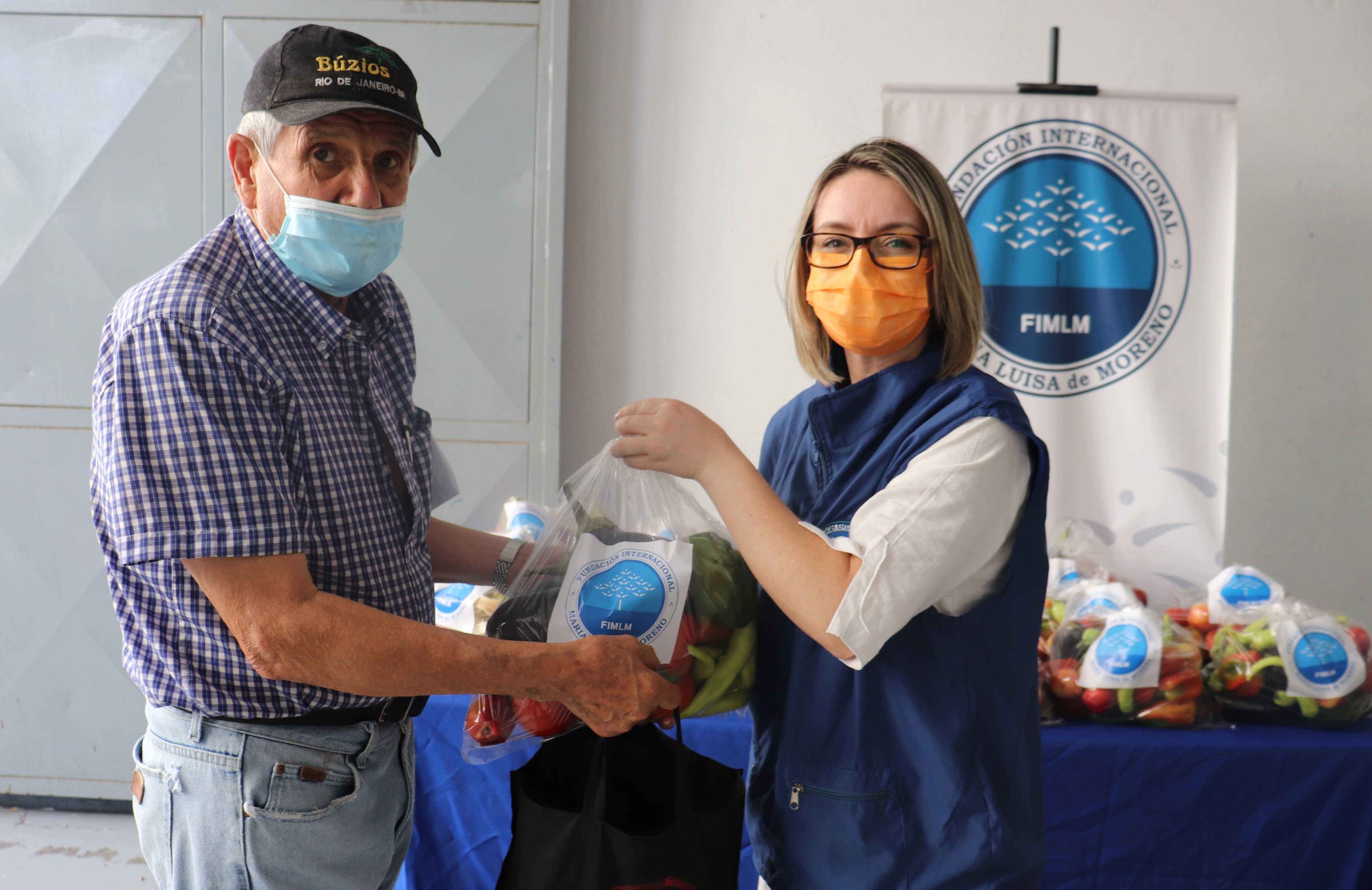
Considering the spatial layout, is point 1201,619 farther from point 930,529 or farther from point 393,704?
point 393,704

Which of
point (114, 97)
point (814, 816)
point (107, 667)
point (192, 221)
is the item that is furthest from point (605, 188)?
point (814, 816)

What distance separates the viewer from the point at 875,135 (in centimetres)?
321

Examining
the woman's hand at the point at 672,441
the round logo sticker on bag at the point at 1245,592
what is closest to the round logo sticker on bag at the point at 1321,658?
the round logo sticker on bag at the point at 1245,592

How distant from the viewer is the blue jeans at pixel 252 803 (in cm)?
105

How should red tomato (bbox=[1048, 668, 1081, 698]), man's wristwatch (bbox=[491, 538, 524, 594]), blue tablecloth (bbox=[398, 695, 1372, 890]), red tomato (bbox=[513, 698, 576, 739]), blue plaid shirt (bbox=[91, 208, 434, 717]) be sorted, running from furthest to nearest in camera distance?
→ red tomato (bbox=[1048, 668, 1081, 698]) → blue tablecloth (bbox=[398, 695, 1372, 890]) → man's wristwatch (bbox=[491, 538, 524, 594]) → red tomato (bbox=[513, 698, 576, 739]) → blue plaid shirt (bbox=[91, 208, 434, 717])

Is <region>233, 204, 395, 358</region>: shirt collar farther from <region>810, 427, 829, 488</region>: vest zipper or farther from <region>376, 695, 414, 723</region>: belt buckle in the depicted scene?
<region>810, 427, 829, 488</region>: vest zipper

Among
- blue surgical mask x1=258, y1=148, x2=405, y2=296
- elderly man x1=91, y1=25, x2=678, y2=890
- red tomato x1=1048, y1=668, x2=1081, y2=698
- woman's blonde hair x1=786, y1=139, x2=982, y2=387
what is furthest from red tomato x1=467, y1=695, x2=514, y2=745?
red tomato x1=1048, y1=668, x2=1081, y2=698

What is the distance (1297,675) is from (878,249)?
1380 millimetres

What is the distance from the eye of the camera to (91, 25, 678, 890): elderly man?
0.94 metres

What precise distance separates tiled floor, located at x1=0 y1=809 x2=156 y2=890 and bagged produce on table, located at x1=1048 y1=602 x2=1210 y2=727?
255 cm

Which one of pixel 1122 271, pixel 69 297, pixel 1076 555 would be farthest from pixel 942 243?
pixel 69 297

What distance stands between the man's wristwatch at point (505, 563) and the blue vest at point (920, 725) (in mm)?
484

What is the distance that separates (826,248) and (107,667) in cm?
294

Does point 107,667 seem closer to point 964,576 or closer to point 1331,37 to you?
point 964,576
